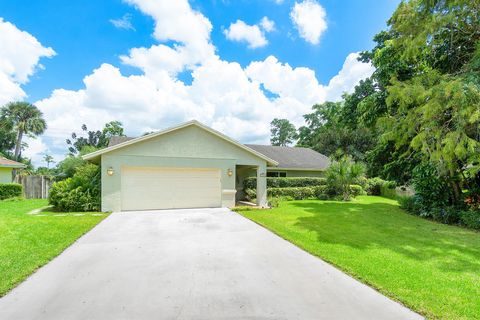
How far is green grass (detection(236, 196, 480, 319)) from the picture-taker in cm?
372

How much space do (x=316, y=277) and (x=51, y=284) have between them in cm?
437

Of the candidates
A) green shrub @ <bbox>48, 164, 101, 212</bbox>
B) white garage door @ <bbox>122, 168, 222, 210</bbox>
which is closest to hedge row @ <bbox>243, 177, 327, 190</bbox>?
white garage door @ <bbox>122, 168, 222, 210</bbox>

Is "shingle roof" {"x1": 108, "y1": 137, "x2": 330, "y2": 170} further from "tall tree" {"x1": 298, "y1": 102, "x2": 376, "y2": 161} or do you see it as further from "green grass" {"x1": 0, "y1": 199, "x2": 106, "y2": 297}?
"green grass" {"x1": 0, "y1": 199, "x2": 106, "y2": 297}

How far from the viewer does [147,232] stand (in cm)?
780

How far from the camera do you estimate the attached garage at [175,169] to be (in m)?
11.8

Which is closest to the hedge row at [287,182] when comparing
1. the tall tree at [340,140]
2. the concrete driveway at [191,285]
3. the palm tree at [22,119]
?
the concrete driveway at [191,285]

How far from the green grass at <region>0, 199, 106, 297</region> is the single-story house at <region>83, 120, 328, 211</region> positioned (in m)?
2.26

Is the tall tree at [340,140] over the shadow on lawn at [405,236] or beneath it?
over

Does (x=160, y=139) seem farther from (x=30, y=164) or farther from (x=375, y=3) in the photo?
(x=30, y=164)

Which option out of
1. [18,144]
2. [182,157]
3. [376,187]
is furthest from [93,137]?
[376,187]

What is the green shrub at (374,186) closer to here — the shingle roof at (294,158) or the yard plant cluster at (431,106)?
the shingle roof at (294,158)

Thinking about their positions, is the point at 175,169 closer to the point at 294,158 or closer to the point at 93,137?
the point at 294,158

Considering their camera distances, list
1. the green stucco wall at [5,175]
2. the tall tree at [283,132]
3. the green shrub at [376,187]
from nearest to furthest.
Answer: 1. the green stucco wall at [5,175]
2. the green shrub at [376,187]
3. the tall tree at [283,132]

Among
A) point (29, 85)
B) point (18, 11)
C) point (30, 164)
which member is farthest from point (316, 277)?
point (30, 164)
